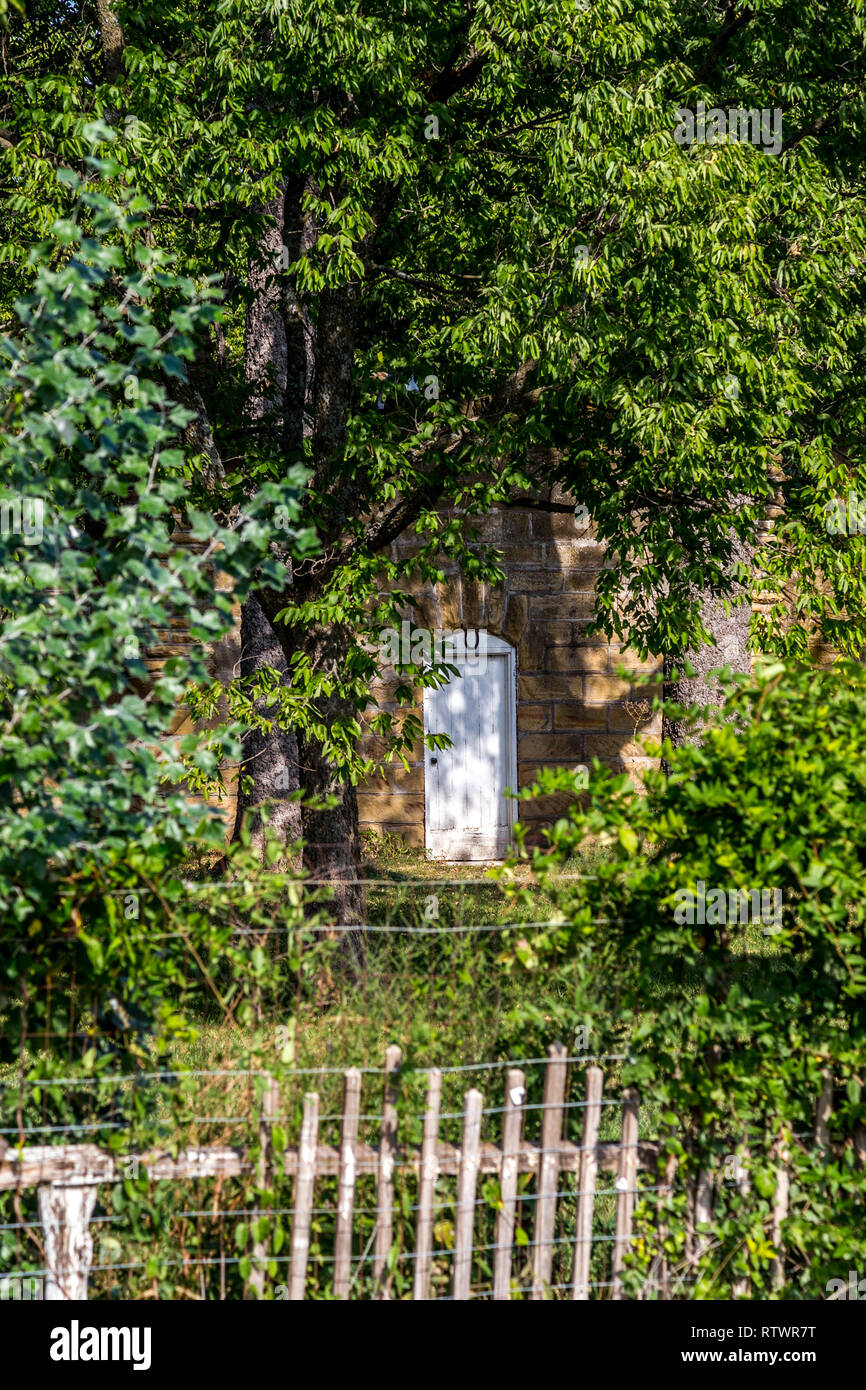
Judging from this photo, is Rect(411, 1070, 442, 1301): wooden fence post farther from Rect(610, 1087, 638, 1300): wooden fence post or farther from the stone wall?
the stone wall

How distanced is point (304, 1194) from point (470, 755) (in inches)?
360

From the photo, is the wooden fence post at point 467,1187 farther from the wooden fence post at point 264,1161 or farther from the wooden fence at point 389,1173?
the wooden fence post at point 264,1161

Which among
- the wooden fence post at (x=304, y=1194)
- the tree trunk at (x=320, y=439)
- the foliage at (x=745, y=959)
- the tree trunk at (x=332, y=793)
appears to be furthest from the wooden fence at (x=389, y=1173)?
the tree trunk at (x=332, y=793)

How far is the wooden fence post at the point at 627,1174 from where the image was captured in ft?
11.0

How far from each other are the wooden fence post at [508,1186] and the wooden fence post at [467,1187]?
9 cm

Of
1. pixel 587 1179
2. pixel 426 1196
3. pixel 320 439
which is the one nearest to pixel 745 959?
pixel 587 1179

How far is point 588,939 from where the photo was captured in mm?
3400

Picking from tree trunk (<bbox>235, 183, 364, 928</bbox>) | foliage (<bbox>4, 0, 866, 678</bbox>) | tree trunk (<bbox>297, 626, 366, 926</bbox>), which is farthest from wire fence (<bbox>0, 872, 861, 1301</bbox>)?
tree trunk (<bbox>297, 626, 366, 926</bbox>)

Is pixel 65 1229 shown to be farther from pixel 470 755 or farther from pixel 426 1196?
pixel 470 755

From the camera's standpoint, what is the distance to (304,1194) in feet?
10.3

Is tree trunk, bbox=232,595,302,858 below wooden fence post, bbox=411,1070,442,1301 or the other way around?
the other way around

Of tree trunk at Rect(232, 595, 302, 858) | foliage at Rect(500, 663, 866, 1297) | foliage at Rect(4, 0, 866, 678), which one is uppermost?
foliage at Rect(4, 0, 866, 678)

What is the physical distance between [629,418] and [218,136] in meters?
2.53

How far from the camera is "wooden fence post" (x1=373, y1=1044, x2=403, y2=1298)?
10.5ft
